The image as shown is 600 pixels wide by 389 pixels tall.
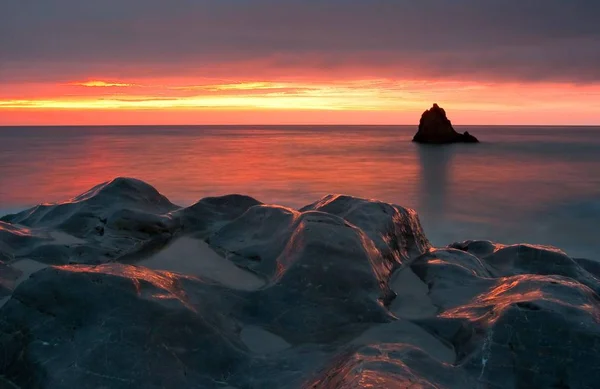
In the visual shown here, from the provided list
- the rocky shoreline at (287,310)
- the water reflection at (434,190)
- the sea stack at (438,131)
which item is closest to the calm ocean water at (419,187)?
the water reflection at (434,190)

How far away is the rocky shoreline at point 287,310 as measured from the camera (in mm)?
3622

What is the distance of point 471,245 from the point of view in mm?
7629

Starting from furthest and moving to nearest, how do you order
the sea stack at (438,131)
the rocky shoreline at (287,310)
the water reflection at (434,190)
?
the sea stack at (438,131)
the water reflection at (434,190)
the rocky shoreline at (287,310)

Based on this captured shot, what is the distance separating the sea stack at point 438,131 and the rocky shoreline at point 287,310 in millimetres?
65072

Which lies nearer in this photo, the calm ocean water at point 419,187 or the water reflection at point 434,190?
the calm ocean water at point 419,187

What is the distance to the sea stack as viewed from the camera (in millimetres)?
68875

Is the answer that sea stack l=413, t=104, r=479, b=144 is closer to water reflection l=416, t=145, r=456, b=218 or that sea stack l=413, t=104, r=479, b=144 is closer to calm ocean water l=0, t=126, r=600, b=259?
calm ocean water l=0, t=126, r=600, b=259

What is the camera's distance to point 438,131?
6962cm

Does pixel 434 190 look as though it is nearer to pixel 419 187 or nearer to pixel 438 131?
pixel 419 187

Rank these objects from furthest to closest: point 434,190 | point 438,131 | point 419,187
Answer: point 438,131 → point 419,187 → point 434,190

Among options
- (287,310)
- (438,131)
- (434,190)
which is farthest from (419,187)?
(438,131)

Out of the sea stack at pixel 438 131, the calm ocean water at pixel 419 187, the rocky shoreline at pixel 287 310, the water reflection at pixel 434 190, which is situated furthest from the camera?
the sea stack at pixel 438 131

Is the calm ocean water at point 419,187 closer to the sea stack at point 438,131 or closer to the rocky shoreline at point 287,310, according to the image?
Result: the rocky shoreline at point 287,310

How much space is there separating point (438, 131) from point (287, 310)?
6873 centimetres
